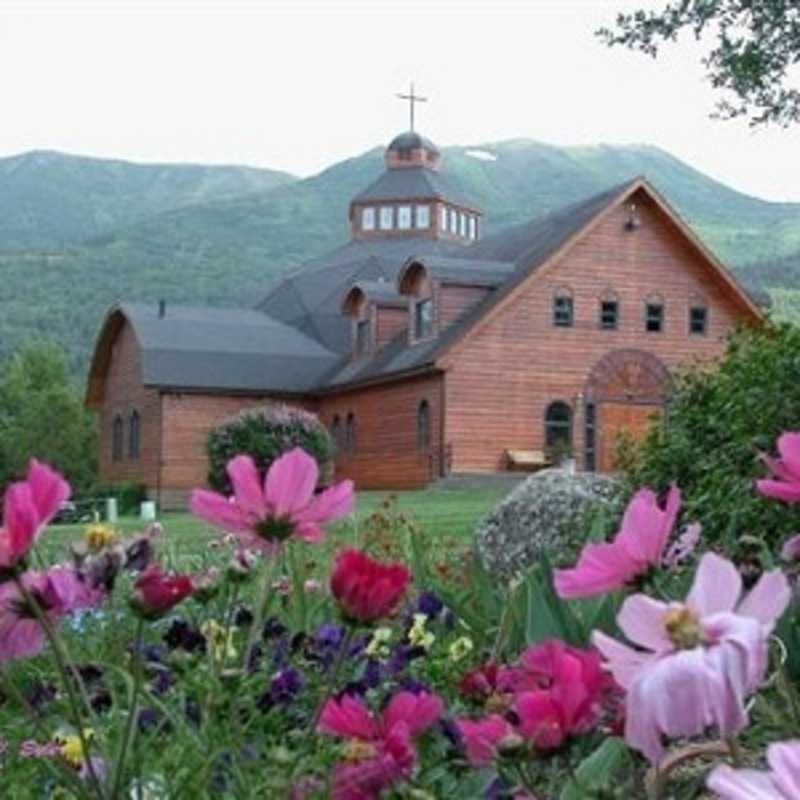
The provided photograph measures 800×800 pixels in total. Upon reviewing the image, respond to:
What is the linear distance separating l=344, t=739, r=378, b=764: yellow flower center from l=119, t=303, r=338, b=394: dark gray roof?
39376 mm

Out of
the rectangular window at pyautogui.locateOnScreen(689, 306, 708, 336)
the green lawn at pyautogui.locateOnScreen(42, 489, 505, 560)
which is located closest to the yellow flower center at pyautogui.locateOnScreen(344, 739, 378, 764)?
the green lawn at pyautogui.locateOnScreen(42, 489, 505, 560)

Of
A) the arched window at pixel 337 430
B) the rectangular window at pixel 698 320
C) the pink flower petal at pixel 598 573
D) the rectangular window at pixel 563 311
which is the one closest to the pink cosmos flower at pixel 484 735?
the pink flower petal at pixel 598 573

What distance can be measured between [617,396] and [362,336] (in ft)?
23.3

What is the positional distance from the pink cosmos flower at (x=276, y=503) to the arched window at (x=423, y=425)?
34990 millimetres

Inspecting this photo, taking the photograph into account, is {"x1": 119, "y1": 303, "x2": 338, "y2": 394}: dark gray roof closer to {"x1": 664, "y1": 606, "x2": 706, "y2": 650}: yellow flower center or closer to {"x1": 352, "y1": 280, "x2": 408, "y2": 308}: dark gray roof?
{"x1": 352, "y1": 280, "x2": 408, "y2": 308}: dark gray roof

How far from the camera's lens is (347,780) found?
1273 millimetres

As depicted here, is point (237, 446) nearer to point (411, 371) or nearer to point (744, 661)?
point (411, 371)

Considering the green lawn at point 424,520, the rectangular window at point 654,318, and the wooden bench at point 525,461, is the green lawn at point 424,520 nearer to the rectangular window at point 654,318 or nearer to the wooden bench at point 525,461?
the wooden bench at point 525,461

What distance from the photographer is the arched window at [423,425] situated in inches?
1439

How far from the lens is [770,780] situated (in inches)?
32.5

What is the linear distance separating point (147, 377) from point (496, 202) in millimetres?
151260

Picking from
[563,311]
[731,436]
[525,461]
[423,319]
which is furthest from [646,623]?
[423,319]

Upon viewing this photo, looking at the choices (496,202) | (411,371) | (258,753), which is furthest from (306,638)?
(496,202)

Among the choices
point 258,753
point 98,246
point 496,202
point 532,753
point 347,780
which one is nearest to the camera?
point 532,753
